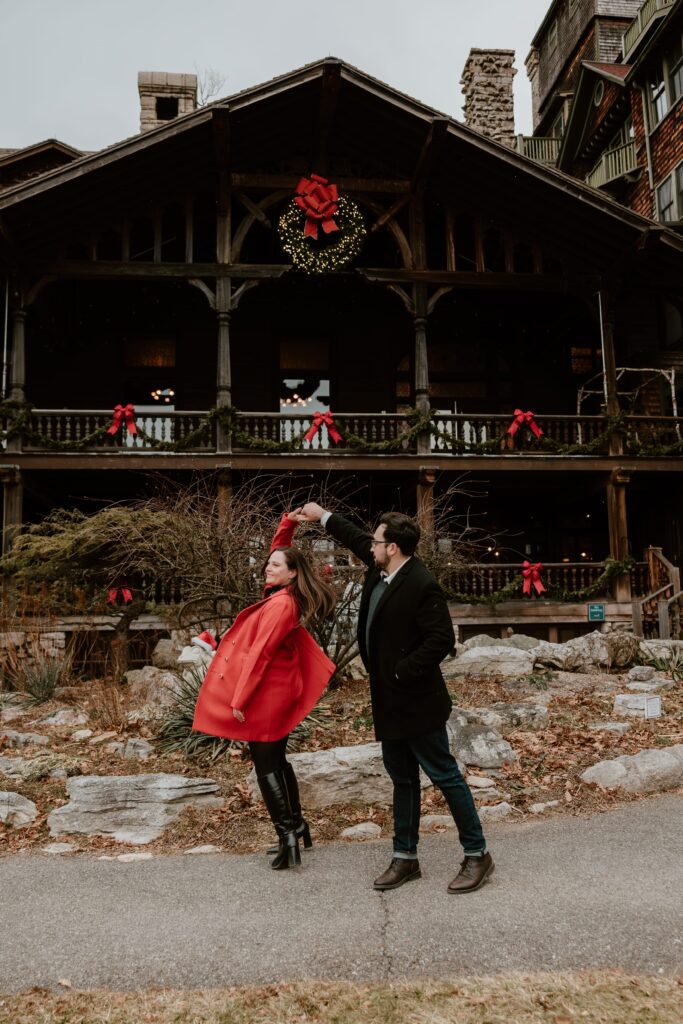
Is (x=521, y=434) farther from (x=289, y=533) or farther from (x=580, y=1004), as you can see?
(x=580, y=1004)

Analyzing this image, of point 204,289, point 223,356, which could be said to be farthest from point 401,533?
point 204,289

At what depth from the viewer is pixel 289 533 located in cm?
549

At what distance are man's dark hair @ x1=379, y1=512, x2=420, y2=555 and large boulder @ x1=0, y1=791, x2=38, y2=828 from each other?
12.0 feet

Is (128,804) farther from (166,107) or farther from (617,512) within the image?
(166,107)

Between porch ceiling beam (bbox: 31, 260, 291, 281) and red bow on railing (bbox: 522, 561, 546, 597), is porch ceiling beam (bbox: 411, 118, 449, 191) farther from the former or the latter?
red bow on railing (bbox: 522, 561, 546, 597)

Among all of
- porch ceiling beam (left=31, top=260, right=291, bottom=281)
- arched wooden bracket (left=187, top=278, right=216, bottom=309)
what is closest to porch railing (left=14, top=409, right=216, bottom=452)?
arched wooden bracket (left=187, top=278, right=216, bottom=309)

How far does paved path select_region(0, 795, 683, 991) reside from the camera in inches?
143

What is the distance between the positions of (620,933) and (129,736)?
5.49 meters

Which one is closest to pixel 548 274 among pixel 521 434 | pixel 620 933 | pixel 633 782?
pixel 521 434

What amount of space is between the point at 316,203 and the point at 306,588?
43.4 ft

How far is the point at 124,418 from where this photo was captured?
639 inches

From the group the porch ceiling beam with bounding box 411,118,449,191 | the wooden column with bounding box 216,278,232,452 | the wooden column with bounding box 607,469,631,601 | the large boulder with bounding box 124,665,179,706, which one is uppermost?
the porch ceiling beam with bounding box 411,118,449,191

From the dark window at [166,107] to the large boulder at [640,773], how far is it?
22.8 metres

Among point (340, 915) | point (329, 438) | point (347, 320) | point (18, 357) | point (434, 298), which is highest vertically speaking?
point (347, 320)
